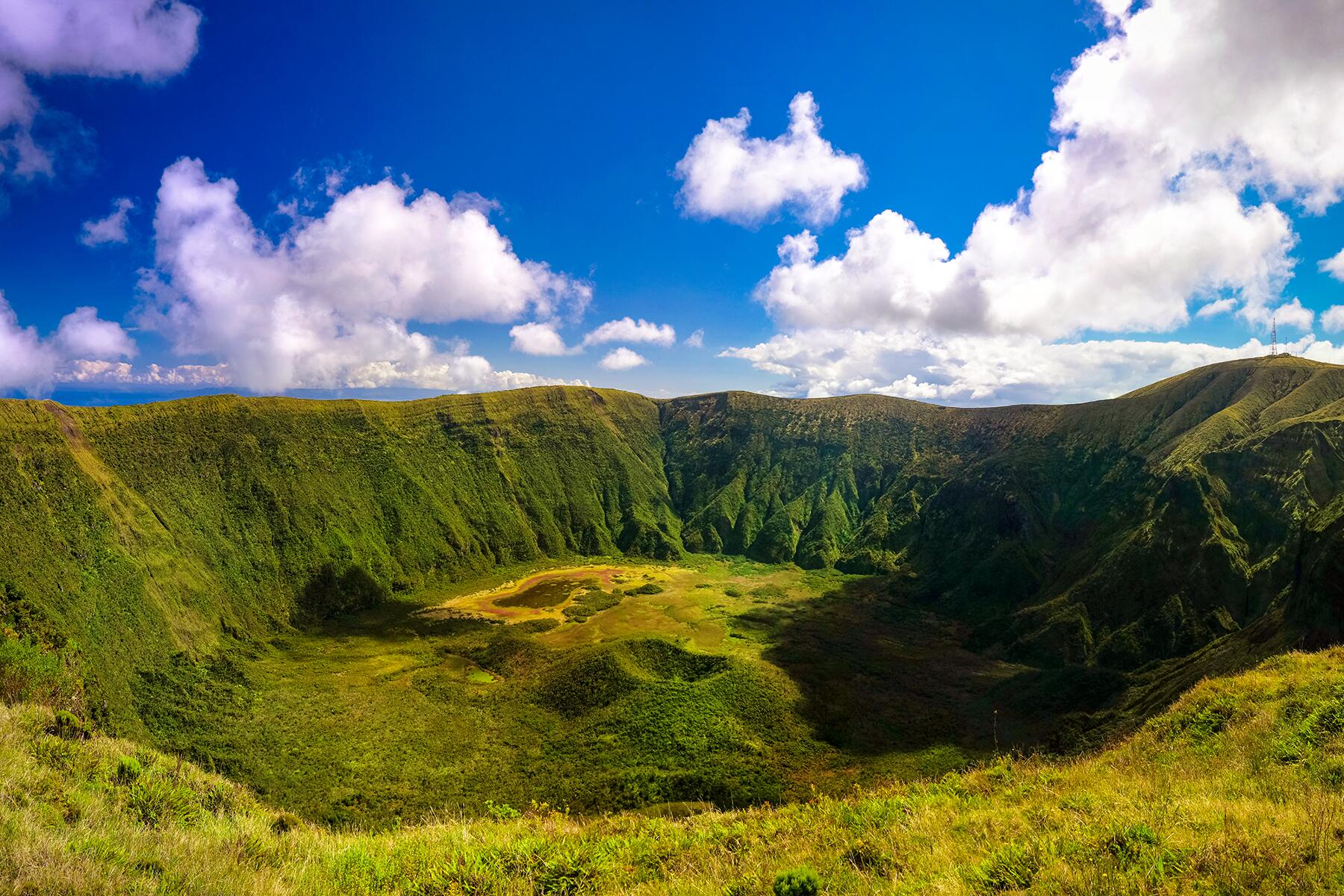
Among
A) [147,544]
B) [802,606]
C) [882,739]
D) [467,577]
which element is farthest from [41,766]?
[467,577]

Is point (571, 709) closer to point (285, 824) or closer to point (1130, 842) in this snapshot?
point (285, 824)

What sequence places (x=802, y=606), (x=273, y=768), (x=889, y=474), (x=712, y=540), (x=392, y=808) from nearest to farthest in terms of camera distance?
(x=392, y=808) → (x=273, y=768) → (x=802, y=606) → (x=712, y=540) → (x=889, y=474)

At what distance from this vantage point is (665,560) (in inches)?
4779

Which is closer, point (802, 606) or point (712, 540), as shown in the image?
point (802, 606)

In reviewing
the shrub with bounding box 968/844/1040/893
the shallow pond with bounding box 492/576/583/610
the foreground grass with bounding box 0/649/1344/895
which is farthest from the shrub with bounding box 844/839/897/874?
the shallow pond with bounding box 492/576/583/610

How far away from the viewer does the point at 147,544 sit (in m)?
66.7

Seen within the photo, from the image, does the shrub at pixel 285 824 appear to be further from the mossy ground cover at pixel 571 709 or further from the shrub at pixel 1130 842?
the mossy ground cover at pixel 571 709

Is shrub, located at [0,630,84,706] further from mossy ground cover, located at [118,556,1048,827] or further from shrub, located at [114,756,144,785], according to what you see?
shrub, located at [114,756,144,785]

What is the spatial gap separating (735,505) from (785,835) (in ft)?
420

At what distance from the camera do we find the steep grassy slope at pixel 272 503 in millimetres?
57312

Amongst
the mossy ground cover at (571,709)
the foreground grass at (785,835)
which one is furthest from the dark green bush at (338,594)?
the foreground grass at (785,835)

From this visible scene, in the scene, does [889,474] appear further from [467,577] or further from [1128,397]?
[467,577]

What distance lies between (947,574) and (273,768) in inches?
3678

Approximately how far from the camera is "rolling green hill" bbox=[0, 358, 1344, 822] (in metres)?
45.0
